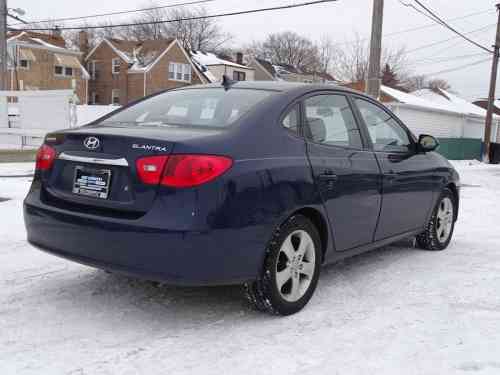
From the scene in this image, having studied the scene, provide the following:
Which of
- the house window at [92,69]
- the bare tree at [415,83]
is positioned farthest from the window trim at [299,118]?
the bare tree at [415,83]

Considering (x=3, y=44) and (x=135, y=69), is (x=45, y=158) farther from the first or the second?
(x=135, y=69)

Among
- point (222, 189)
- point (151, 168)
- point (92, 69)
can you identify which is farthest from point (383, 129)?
point (92, 69)

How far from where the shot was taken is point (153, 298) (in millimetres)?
3998

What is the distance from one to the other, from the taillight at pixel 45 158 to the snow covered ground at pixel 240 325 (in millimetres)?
945

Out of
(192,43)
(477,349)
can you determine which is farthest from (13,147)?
(192,43)

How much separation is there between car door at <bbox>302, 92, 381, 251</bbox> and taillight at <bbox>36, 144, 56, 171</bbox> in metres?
1.72

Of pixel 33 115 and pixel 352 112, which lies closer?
pixel 352 112

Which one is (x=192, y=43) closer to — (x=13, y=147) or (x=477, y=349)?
(x=13, y=147)

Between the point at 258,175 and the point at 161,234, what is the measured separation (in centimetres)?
69

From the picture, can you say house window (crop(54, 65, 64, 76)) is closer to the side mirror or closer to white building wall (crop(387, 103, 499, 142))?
white building wall (crop(387, 103, 499, 142))

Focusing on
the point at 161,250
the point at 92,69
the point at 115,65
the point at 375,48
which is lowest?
the point at 161,250

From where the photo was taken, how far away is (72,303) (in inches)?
153

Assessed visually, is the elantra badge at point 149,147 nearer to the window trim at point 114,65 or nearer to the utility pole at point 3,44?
the utility pole at point 3,44

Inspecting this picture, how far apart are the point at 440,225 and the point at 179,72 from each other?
42600 millimetres
